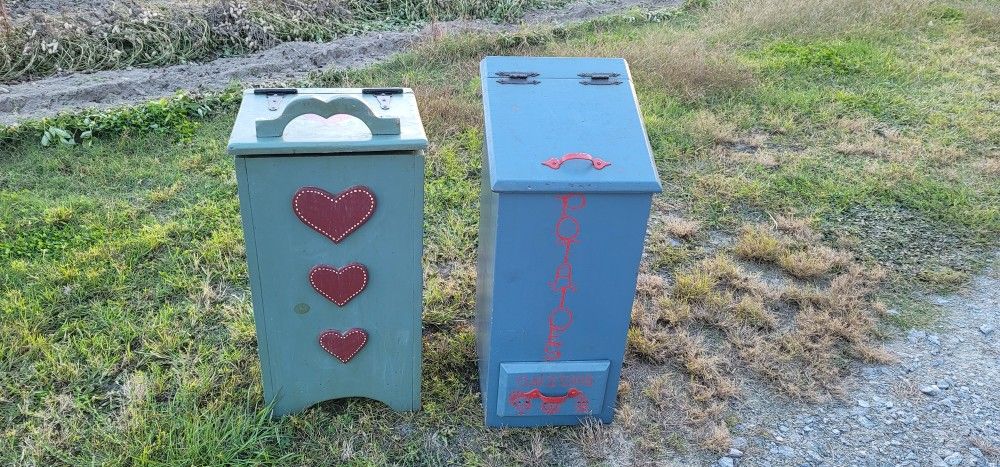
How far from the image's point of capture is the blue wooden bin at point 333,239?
2100mm

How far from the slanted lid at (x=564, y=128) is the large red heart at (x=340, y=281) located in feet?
1.73

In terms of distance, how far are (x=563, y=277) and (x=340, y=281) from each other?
2.33 ft

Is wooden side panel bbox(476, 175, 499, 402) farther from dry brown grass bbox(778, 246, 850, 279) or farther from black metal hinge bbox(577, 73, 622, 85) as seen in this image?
dry brown grass bbox(778, 246, 850, 279)

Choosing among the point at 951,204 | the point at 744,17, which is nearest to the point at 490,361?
the point at 951,204

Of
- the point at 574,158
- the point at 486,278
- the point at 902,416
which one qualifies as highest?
the point at 574,158

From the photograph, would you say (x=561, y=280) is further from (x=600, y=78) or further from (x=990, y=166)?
(x=990, y=166)

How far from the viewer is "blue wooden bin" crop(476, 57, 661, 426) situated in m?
2.20

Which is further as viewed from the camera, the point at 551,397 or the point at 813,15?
the point at 813,15

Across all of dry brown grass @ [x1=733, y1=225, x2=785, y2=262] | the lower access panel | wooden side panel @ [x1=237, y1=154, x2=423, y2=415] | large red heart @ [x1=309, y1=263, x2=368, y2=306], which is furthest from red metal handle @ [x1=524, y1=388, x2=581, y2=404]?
dry brown grass @ [x1=733, y1=225, x2=785, y2=262]

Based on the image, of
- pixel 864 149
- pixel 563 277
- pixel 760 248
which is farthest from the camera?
pixel 864 149

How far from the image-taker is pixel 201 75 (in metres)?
6.28

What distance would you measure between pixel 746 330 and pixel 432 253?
1.57 m

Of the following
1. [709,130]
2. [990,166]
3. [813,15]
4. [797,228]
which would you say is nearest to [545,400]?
[797,228]

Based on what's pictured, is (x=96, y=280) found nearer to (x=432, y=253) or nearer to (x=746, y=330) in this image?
(x=432, y=253)
